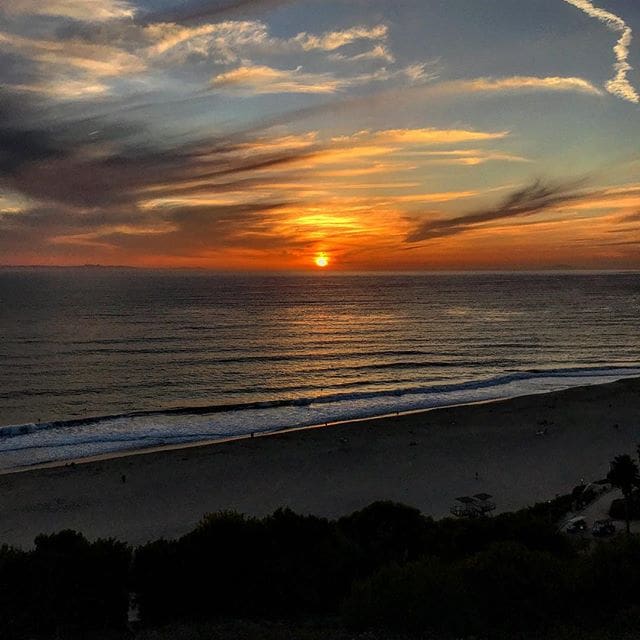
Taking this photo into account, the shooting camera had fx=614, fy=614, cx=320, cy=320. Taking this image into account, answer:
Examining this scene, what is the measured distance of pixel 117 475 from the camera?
30.0m

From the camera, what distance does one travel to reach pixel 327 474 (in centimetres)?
2998

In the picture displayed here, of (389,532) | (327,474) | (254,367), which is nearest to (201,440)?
(327,474)

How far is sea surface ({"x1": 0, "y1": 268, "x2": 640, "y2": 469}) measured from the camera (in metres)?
41.0

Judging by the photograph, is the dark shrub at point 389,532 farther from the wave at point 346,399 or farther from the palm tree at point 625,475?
the wave at point 346,399

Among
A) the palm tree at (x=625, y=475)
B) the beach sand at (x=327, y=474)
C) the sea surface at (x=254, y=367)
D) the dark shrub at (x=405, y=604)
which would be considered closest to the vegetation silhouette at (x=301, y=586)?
the dark shrub at (x=405, y=604)

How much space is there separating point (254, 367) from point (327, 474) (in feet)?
102

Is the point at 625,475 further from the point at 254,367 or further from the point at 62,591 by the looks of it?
the point at 254,367

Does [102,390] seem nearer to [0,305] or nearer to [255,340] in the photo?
[255,340]

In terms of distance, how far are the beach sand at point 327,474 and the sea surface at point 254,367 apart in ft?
16.7

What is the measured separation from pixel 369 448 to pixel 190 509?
11521mm

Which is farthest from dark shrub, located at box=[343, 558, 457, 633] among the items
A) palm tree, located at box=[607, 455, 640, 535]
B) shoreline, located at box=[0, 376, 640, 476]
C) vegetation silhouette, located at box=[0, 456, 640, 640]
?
shoreline, located at box=[0, 376, 640, 476]

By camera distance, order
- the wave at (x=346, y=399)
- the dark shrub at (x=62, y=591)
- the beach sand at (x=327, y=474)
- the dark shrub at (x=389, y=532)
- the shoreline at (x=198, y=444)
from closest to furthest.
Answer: the dark shrub at (x=62, y=591)
the dark shrub at (x=389, y=532)
the beach sand at (x=327, y=474)
the shoreline at (x=198, y=444)
the wave at (x=346, y=399)

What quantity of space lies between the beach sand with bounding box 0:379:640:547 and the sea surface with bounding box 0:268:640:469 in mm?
5093

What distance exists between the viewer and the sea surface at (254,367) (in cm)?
4100
